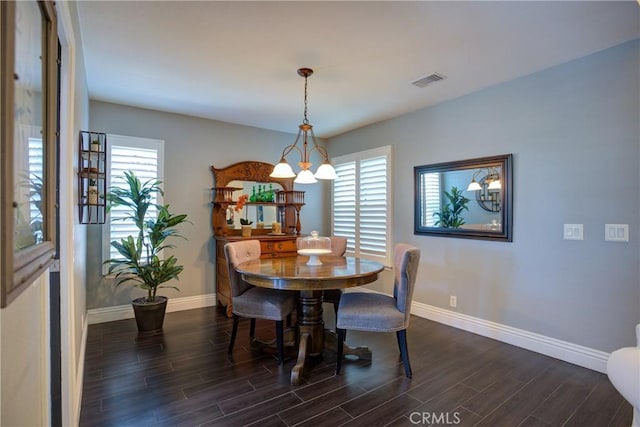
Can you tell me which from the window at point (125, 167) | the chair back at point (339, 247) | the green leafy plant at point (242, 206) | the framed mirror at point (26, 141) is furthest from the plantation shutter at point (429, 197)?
the framed mirror at point (26, 141)

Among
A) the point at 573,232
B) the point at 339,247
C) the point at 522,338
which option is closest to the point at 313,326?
the point at 339,247

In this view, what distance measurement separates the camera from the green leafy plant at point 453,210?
363 centimetres

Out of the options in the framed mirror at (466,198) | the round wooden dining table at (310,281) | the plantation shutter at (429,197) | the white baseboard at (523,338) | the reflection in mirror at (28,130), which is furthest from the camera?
the plantation shutter at (429,197)

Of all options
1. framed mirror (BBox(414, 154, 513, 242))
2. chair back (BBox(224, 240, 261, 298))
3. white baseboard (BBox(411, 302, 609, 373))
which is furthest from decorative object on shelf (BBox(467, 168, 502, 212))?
chair back (BBox(224, 240, 261, 298))

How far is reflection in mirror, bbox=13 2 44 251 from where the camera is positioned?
81 cm

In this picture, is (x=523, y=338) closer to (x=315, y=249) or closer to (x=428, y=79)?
(x=315, y=249)

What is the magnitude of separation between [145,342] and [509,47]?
4116mm

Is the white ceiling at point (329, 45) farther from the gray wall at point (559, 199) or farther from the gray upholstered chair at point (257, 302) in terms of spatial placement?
the gray upholstered chair at point (257, 302)

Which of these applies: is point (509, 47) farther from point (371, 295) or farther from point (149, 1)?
point (149, 1)

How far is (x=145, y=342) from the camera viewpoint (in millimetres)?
3193

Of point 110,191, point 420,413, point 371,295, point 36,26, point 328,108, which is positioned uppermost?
point 328,108

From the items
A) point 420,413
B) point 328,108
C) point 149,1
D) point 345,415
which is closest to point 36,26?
point 149,1

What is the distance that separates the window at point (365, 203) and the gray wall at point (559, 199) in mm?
890

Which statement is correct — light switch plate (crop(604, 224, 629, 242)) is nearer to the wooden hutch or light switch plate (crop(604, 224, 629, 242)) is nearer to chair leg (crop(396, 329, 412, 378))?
chair leg (crop(396, 329, 412, 378))
